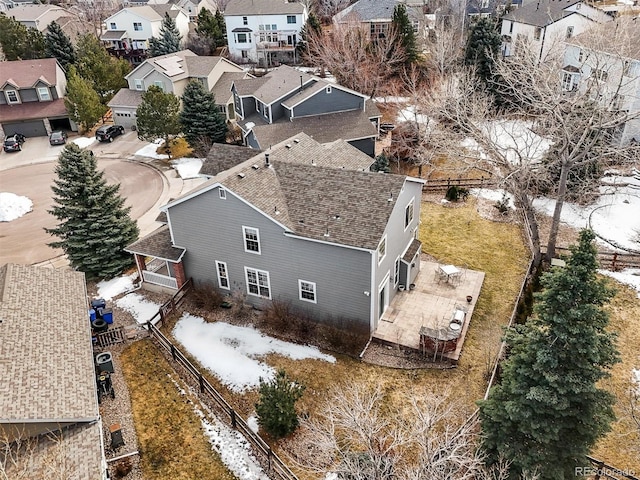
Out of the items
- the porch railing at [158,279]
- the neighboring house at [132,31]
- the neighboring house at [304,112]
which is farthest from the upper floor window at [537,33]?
the neighboring house at [132,31]

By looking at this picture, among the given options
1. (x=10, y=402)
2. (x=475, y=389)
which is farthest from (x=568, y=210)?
(x=10, y=402)

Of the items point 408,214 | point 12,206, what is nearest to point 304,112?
point 408,214

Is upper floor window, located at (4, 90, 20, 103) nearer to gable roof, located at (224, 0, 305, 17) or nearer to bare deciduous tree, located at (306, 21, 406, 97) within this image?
gable roof, located at (224, 0, 305, 17)

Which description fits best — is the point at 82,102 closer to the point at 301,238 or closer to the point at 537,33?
the point at 301,238

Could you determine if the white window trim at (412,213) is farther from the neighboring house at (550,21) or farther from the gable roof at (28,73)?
the gable roof at (28,73)

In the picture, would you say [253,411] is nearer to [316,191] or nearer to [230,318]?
[230,318]
